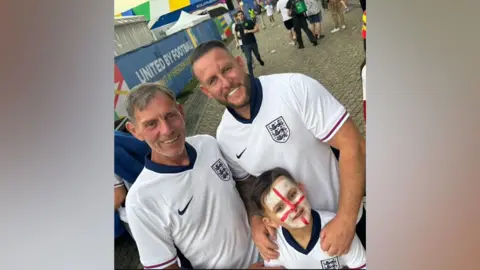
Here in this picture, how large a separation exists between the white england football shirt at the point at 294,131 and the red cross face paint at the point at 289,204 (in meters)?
0.03

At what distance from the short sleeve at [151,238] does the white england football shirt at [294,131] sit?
0.26m

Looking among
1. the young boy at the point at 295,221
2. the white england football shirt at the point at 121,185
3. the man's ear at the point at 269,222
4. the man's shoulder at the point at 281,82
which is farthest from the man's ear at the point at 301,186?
the white england football shirt at the point at 121,185

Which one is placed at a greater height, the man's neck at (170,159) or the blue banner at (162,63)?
the blue banner at (162,63)

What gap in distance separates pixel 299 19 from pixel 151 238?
0.63 metres

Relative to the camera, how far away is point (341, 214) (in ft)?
3.27

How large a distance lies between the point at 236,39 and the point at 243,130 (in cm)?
21

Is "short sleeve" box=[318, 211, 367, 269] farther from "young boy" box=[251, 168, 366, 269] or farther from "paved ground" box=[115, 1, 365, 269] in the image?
"paved ground" box=[115, 1, 365, 269]

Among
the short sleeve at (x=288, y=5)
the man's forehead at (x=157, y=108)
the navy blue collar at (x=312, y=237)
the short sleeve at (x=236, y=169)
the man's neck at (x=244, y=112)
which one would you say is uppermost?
the short sleeve at (x=288, y=5)

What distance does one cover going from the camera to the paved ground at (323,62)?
967 millimetres

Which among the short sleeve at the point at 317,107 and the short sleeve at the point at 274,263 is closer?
the short sleeve at the point at 317,107

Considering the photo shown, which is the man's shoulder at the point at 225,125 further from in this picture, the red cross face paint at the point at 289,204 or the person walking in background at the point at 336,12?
the person walking in background at the point at 336,12

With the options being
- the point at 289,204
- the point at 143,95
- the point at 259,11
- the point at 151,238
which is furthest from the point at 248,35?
the point at 151,238
